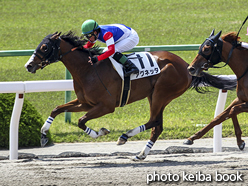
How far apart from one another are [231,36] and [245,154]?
151cm

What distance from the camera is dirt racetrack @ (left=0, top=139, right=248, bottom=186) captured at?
4.22 metres

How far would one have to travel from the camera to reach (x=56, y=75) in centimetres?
997

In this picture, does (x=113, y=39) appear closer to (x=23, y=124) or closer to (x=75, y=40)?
(x=75, y=40)

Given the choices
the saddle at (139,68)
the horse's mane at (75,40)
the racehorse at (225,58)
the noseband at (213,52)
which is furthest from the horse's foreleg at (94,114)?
the noseband at (213,52)

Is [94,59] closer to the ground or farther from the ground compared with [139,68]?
farther from the ground

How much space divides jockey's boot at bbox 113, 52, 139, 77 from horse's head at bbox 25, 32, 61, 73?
2.47ft

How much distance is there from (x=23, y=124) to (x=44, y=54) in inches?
50.7

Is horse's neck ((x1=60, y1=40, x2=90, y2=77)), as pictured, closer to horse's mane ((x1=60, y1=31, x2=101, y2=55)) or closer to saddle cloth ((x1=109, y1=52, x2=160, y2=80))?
horse's mane ((x1=60, y1=31, x2=101, y2=55))

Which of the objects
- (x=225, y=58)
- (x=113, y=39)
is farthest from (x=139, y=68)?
(x=225, y=58)

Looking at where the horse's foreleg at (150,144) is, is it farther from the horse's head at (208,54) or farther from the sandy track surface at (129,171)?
the horse's head at (208,54)

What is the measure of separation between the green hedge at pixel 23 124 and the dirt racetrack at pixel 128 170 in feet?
1.39

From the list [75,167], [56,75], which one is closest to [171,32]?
[56,75]

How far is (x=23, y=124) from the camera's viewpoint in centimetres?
605

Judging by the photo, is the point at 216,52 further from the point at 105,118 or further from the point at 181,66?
the point at 105,118
